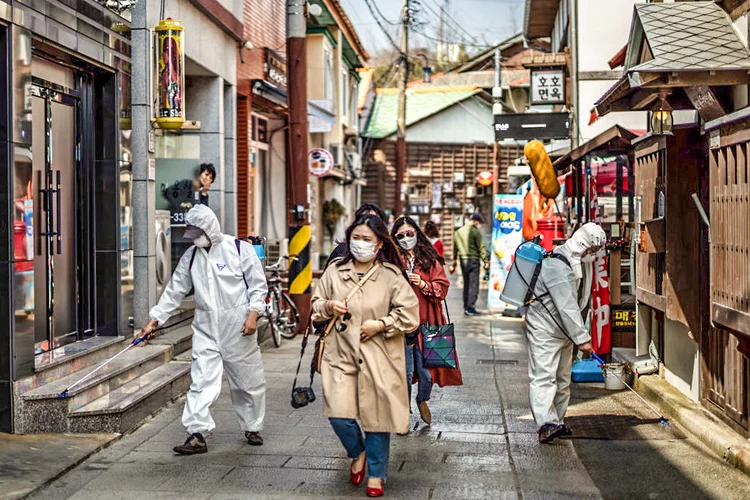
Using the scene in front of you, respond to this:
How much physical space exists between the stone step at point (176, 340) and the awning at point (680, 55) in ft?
17.8

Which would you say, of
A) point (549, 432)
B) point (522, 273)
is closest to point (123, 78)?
point (522, 273)

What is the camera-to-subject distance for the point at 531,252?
817 centimetres

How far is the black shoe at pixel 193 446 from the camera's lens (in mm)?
7367

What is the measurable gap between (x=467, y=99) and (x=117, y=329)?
111 ft

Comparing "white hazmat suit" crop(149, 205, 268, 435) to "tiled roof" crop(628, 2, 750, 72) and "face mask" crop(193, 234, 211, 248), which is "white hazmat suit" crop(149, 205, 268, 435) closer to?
"face mask" crop(193, 234, 211, 248)

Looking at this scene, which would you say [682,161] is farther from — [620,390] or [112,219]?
[112,219]

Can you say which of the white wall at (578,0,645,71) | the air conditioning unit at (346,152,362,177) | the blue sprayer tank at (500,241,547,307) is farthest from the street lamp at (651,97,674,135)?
the air conditioning unit at (346,152,362,177)

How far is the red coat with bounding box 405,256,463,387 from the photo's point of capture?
8570 mm

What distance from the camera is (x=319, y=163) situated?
23.5 m

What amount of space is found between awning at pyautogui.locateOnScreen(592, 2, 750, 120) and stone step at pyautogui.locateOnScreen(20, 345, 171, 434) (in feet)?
16.9

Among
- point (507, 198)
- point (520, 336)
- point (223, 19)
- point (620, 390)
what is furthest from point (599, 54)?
point (620, 390)

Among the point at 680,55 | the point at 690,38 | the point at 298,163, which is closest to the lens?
the point at 680,55

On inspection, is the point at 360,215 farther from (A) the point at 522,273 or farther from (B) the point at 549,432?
(B) the point at 549,432

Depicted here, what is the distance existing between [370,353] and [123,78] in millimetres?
5629
